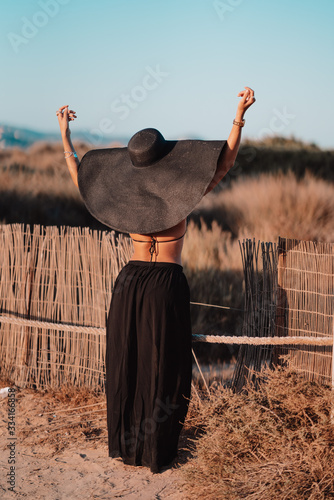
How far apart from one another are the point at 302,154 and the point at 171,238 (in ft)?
75.4

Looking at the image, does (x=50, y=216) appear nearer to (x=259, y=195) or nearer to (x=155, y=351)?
(x=259, y=195)

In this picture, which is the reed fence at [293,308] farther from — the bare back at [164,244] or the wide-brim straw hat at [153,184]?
the wide-brim straw hat at [153,184]

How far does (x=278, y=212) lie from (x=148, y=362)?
9.39m

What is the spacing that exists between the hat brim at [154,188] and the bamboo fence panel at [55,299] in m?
1.07

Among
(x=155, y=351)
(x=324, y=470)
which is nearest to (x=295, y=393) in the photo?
(x=324, y=470)

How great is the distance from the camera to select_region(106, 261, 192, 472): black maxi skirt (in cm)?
321

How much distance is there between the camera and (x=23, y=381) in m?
4.80

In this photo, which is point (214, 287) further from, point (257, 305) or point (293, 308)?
point (293, 308)

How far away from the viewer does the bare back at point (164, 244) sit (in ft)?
10.7

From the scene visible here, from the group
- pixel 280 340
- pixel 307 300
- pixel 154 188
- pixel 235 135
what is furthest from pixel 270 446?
pixel 235 135

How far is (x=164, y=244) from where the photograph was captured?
3.29 meters

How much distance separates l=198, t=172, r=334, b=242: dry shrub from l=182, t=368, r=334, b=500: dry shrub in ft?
24.7

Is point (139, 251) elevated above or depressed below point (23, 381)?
above

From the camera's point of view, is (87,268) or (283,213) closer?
(87,268)
